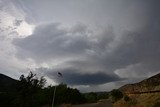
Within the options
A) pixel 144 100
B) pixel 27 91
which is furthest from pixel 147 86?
pixel 27 91

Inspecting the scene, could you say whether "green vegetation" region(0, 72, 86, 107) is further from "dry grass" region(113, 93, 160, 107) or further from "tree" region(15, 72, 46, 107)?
"dry grass" region(113, 93, 160, 107)

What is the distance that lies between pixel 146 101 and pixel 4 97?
59.6 metres

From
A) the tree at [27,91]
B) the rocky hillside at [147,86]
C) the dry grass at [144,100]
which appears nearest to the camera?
the dry grass at [144,100]

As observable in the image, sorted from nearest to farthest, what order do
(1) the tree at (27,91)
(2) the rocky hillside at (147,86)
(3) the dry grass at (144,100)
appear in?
(3) the dry grass at (144,100)
(2) the rocky hillside at (147,86)
(1) the tree at (27,91)

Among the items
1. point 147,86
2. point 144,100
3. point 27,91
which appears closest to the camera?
point 144,100

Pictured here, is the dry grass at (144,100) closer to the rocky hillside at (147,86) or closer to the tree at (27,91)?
the rocky hillside at (147,86)

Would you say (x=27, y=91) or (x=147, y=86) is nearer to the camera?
(x=147, y=86)

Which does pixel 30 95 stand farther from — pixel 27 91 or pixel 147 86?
pixel 147 86

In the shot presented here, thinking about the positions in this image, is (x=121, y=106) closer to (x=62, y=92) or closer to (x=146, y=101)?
(x=146, y=101)

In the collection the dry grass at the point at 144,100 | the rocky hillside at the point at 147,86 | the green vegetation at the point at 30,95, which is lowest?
the dry grass at the point at 144,100

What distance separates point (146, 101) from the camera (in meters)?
27.7

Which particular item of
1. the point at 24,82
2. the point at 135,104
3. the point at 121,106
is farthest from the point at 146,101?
the point at 24,82

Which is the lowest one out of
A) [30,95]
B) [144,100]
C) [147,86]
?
[144,100]

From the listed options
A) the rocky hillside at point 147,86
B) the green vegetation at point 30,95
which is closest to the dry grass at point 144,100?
the rocky hillside at point 147,86
